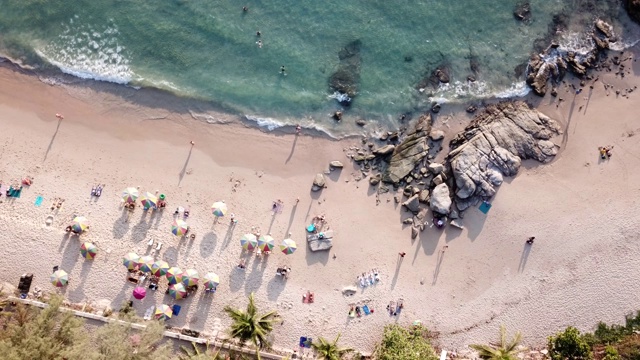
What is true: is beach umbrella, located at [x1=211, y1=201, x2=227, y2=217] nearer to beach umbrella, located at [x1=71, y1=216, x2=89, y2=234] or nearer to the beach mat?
beach umbrella, located at [x1=71, y1=216, x2=89, y2=234]

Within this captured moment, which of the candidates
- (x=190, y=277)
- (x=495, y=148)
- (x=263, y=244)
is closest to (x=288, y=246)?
(x=263, y=244)

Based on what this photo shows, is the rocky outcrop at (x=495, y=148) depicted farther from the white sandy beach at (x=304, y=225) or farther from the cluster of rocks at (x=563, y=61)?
the cluster of rocks at (x=563, y=61)

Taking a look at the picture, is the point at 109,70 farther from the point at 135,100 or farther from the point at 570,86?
the point at 570,86

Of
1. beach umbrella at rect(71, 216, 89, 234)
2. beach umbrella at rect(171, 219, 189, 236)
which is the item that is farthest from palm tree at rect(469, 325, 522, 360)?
beach umbrella at rect(71, 216, 89, 234)

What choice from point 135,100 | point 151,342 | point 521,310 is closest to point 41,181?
point 135,100

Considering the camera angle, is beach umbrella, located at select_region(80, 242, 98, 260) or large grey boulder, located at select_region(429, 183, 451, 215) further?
large grey boulder, located at select_region(429, 183, 451, 215)

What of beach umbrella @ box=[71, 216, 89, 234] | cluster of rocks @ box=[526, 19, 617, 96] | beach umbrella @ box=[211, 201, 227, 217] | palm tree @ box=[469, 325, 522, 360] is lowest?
beach umbrella @ box=[71, 216, 89, 234]

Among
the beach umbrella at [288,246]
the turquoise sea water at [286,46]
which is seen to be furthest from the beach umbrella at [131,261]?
the turquoise sea water at [286,46]
